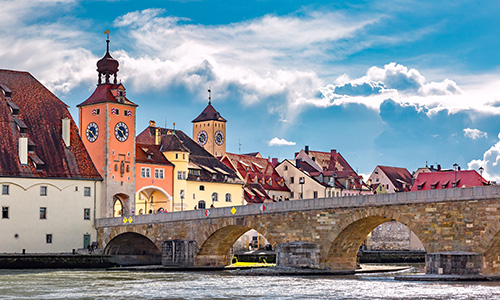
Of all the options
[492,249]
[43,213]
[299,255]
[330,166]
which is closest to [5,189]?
[43,213]

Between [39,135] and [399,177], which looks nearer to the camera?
[39,135]

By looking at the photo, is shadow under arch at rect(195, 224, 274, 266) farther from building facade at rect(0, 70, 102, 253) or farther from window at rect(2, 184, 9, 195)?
window at rect(2, 184, 9, 195)

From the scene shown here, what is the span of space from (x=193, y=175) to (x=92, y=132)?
1201cm

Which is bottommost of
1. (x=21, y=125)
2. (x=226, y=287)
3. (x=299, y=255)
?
(x=226, y=287)

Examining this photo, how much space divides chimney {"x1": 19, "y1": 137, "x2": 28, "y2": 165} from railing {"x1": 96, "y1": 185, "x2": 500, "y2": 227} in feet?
27.2

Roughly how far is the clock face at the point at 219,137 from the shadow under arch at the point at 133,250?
35456 millimetres

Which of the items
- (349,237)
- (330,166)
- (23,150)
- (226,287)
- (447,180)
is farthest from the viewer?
(330,166)

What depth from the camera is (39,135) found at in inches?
2859

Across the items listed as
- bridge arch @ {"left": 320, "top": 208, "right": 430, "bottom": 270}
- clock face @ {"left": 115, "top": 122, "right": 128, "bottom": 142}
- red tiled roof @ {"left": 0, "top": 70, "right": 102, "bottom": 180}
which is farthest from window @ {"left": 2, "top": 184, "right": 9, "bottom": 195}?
bridge arch @ {"left": 320, "top": 208, "right": 430, "bottom": 270}

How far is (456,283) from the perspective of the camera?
44.6 metres

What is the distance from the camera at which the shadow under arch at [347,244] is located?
53812 millimetres

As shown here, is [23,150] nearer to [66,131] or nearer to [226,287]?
[66,131]

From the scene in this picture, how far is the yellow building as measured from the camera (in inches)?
3270

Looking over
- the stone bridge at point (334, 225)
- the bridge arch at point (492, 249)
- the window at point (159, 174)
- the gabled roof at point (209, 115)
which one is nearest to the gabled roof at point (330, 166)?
the gabled roof at point (209, 115)
